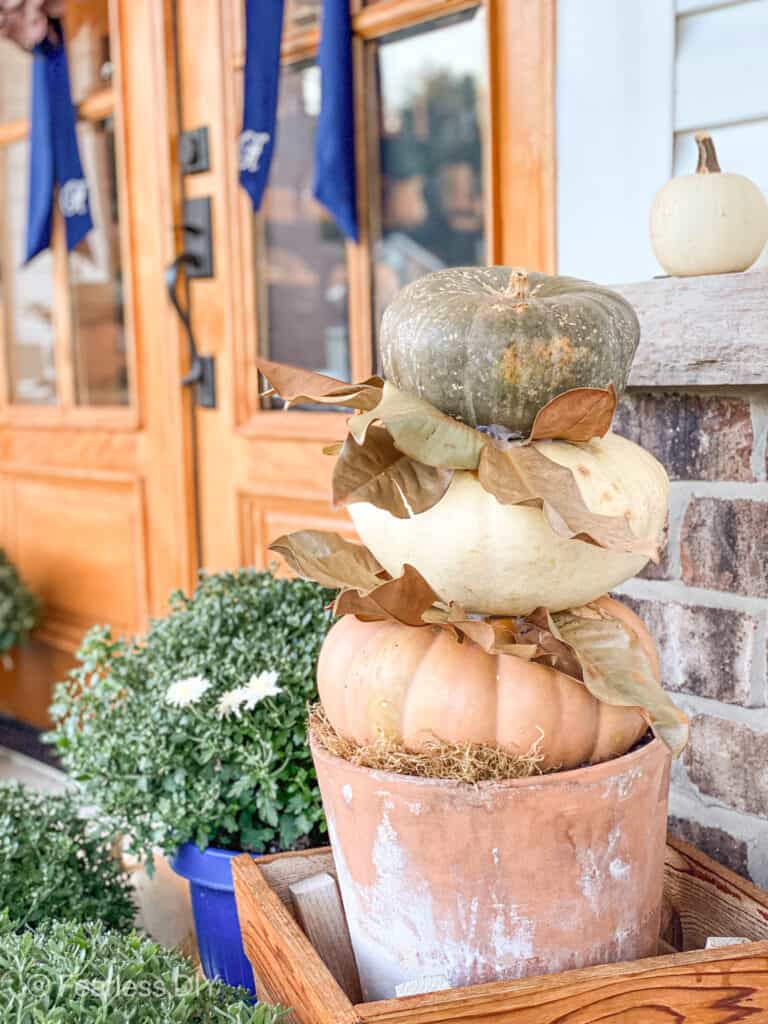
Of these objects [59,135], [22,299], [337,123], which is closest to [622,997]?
[337,123]

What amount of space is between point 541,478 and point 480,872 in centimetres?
33

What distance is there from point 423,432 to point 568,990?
0.47 m

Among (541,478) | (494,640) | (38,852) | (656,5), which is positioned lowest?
(38,852)

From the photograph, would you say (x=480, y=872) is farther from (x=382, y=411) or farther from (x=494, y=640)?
(x=382, y=411)

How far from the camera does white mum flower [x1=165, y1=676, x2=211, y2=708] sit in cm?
140

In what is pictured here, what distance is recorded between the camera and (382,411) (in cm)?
86

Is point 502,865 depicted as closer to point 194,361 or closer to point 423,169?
point 423,169

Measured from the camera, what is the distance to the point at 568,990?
86 centimetres

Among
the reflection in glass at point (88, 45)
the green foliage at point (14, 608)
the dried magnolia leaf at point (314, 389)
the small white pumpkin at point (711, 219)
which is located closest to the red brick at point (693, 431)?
the small white pumpkin at point (711, 219)

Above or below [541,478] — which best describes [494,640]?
below

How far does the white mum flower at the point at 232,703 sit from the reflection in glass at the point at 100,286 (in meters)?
1.68

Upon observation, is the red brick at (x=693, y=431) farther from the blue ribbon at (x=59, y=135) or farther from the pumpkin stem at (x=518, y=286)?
the blue ribbon at (x=59, y=135)

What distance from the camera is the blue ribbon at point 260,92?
Result: 2.18 meters

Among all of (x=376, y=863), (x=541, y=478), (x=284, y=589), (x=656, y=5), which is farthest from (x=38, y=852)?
(x=656, y=5)
